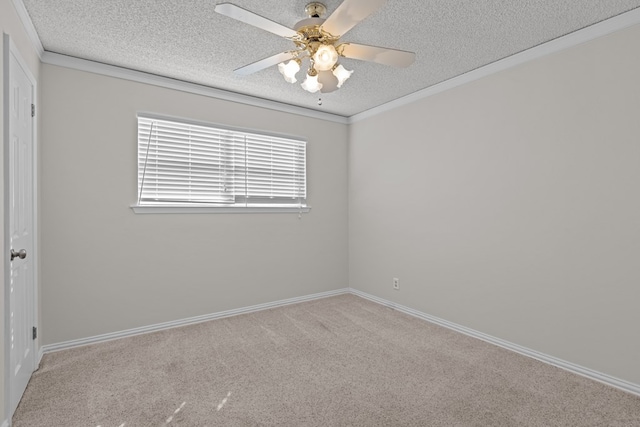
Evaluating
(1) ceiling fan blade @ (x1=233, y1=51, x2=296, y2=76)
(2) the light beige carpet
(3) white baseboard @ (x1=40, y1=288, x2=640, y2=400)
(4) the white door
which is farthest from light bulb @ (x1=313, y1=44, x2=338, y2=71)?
(3) white baseboard @ (x1=40, y1=288, x2=640, y2=400)

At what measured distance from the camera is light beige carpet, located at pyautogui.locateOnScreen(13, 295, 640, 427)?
71.6 inches

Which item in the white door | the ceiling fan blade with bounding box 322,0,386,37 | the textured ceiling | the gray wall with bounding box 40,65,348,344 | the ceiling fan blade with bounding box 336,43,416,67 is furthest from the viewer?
the gray wall with bounding box 40,65,348,344

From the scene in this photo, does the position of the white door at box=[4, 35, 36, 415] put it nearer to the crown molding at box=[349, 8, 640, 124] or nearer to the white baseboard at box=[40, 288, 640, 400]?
the white baseboard at box=[40, 288, 640, 400]

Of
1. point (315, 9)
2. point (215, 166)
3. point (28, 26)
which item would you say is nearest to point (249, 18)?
point (315, 9)

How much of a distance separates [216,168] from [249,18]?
201 centimetres

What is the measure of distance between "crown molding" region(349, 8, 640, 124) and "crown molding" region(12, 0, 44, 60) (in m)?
3.20

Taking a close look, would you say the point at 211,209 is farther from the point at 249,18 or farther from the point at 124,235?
the point at 249,18

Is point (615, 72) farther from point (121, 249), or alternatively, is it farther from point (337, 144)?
point (121, 249)

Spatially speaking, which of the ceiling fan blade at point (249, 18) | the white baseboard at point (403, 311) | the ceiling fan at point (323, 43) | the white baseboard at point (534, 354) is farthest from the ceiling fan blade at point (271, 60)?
the white baseboard at point (534, 354)

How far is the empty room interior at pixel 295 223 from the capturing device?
1947 mm

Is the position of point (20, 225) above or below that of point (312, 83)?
below

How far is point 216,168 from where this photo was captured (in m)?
3.42

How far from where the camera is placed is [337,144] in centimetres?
433

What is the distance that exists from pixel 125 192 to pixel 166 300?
1095 millimetres
